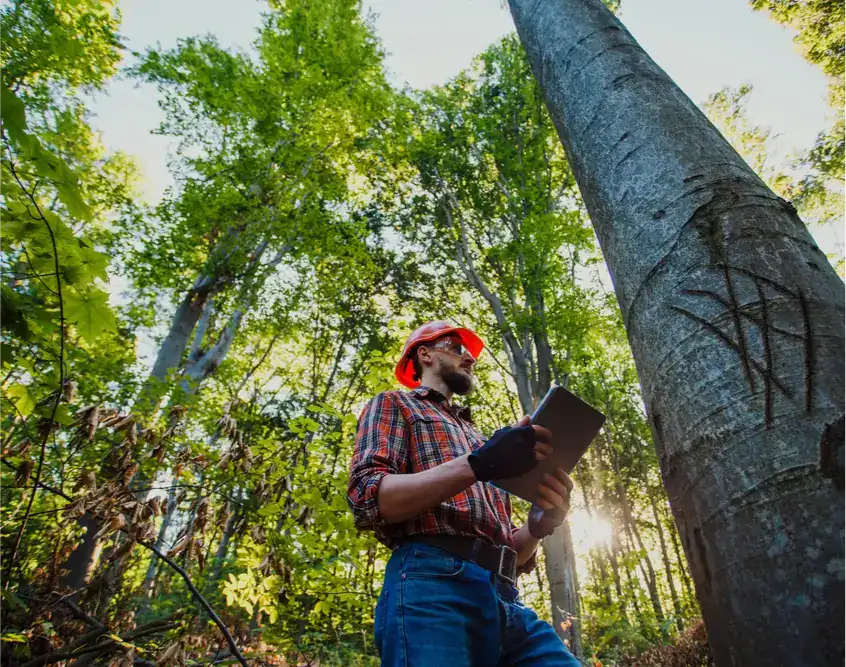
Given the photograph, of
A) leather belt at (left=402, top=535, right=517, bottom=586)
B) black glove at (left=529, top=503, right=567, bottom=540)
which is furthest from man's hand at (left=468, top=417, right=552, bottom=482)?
black glove at (left=529, top=503, right=567, bottom=540)

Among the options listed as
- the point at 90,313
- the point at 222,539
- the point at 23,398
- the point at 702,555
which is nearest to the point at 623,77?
the point at 702,555

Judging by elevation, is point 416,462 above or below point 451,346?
below

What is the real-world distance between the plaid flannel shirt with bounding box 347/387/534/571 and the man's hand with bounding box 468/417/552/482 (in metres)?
0.26

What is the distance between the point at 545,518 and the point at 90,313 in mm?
2024

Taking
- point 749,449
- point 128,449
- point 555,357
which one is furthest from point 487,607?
point 555,357

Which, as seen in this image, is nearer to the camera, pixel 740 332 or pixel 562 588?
pixel 740 332

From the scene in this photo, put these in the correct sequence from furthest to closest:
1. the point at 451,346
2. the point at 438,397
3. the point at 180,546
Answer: the point at 180,546, the point at 451,346, the point at 438,397

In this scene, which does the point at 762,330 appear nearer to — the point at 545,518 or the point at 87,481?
the point at 545,518

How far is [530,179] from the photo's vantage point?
30.7 feet

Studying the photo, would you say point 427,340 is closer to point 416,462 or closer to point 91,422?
point 416,462

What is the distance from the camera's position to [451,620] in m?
1.33

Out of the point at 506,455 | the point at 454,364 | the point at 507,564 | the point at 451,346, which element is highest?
the point at 451,346

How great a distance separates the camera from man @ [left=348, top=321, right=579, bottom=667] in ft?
4.38

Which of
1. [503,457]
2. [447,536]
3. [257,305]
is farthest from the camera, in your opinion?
[257,305]
